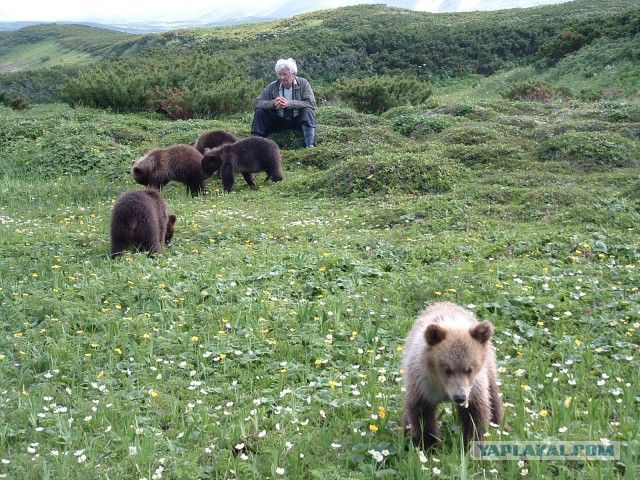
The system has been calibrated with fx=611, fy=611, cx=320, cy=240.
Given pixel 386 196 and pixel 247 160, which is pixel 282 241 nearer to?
pixel 386 196

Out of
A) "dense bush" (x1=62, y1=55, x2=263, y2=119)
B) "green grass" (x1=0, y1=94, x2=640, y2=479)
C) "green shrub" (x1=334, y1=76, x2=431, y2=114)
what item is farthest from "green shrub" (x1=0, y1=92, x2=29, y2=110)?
→ "green grass" (x1=0, y1=94, x2=640, y2=479)

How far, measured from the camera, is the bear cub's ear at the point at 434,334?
335 centimetres

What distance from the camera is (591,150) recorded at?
436 inches

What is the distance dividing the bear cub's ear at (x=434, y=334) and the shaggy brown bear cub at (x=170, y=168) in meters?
8.56

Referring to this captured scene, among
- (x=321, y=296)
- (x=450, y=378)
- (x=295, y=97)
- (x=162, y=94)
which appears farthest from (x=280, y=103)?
(x=450, y=378)

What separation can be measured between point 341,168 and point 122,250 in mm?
4967

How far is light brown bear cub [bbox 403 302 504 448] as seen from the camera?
333 centimetres

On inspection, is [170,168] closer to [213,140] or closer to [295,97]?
[213,140]

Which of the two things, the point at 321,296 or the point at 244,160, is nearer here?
the point at 321,296

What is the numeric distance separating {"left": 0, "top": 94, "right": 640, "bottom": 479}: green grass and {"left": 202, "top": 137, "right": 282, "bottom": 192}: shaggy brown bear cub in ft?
2.67

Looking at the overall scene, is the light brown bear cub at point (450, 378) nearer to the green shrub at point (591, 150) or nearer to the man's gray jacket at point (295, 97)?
the green shrub at point (591, 150)

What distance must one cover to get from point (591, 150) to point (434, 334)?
9.07 meters

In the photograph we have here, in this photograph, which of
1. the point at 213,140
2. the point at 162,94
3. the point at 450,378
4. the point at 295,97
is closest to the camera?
the point at 450,378

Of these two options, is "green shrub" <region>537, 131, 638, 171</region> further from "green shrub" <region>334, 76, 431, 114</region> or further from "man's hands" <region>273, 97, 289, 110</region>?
"green shrub" <region>334, 76, 431, 114</region>
